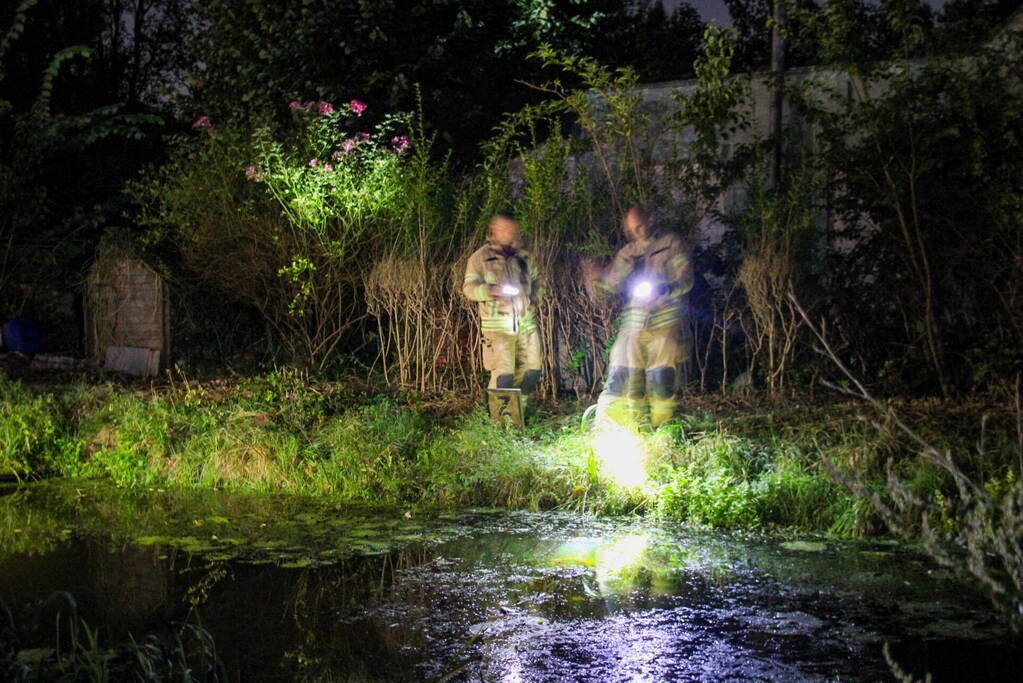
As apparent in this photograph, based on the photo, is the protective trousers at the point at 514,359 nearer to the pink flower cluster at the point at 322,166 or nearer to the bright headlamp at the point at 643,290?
the bright headlamp at the point at 643,290

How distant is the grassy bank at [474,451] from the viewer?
284 inches

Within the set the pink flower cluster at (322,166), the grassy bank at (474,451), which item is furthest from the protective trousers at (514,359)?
the pink flower cluster at (322,166)

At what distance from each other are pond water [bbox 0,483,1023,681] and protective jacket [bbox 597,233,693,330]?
1855mm

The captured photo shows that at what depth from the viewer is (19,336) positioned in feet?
53.0

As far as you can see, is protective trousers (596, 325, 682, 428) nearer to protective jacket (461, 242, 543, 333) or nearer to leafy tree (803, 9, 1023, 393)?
protective jacket (461, 242, 543, 333)

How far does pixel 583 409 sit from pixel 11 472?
4913 mm

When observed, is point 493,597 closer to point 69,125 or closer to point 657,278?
point 657,278

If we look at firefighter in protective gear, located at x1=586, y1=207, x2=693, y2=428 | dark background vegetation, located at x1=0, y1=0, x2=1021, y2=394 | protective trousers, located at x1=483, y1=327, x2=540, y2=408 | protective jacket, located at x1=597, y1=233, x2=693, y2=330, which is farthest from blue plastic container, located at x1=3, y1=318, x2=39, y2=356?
protective jacket, located at x1=597, y1=233, x2=693, y2=330

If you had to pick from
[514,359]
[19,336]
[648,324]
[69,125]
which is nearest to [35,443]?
[514,359]

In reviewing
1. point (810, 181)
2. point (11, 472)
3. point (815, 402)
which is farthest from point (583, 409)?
point (11, 472)

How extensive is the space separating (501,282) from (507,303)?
196 millimetres

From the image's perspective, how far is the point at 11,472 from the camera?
363 inches

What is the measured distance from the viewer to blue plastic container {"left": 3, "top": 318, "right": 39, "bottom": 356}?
1614 cm

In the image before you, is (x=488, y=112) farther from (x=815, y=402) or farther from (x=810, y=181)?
(x=815, y=402)
